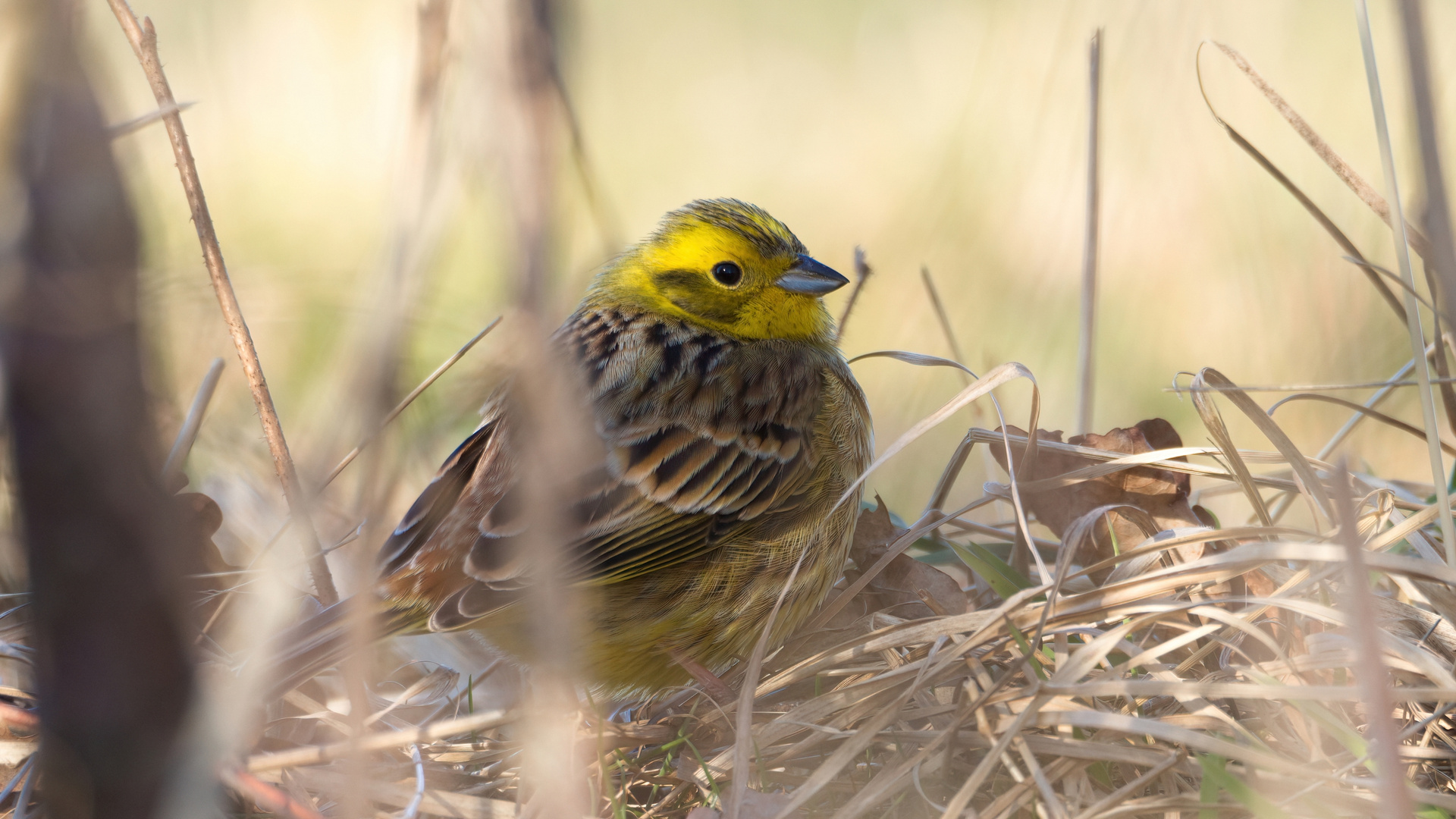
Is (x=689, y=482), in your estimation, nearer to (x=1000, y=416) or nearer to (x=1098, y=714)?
(x=1000, y=416)

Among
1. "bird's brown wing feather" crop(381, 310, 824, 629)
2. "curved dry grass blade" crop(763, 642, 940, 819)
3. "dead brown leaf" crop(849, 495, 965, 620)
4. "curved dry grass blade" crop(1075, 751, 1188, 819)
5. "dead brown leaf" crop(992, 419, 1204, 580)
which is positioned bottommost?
"curved dry grass blade" crop(1075, 751, 1188, 819)

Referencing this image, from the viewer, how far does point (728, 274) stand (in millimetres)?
3686

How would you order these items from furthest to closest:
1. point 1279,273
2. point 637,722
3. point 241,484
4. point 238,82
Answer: point 1279,273 → point 241,484 → point 637,722 → point 238,82

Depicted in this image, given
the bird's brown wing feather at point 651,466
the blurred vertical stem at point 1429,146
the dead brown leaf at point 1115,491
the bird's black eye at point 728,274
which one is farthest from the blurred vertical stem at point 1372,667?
the bird's black eye at point 728,274

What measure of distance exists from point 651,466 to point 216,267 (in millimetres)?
1172

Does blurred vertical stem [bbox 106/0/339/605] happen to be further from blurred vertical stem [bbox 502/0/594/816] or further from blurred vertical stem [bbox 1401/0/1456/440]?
blurred vertical stem [bbox 1401/0/1456/440]

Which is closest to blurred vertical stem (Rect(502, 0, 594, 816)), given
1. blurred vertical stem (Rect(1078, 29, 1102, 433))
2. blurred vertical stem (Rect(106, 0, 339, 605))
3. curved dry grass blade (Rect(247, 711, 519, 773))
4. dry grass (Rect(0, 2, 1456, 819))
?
dry grass (Rect(0, 2, 1456, 819))

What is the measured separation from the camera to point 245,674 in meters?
1.65

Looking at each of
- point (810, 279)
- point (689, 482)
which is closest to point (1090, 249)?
point (810, 279)

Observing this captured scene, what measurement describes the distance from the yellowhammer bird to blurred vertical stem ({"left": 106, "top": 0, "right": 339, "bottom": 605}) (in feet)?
1.22

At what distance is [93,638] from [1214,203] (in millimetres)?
5320

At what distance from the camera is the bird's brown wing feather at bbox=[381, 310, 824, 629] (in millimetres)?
2752

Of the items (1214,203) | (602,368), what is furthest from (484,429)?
(1214,203)

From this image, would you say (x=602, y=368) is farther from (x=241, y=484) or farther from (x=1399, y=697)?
(x=1399, y=697)
